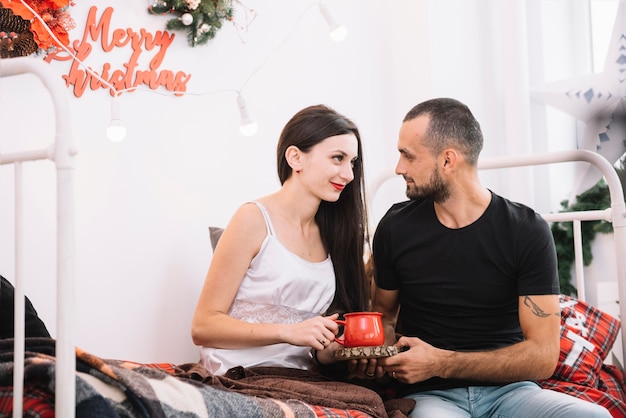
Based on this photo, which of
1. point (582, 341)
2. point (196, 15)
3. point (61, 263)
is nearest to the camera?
point (61, 263)

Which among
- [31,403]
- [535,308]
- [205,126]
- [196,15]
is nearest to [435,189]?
[535,308]

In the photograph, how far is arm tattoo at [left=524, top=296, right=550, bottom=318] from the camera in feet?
5.63

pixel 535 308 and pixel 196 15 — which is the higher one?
pixel 196 15

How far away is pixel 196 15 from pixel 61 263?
1.41 metres

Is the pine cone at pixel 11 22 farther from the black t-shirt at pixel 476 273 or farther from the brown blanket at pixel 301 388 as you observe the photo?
the black t-shirt at pixel 476 273

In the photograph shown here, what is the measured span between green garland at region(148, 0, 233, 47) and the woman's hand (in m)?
1.06

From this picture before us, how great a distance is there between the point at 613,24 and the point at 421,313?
66.8 inches

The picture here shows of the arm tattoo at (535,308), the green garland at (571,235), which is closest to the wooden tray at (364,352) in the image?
the arm tattoo at (535,308)

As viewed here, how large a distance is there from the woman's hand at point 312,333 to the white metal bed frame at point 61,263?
671 mm

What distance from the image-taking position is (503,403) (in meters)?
1.70

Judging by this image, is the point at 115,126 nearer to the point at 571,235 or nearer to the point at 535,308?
the point at 535,308

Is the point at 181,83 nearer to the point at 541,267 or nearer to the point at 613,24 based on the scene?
the point at 541,267

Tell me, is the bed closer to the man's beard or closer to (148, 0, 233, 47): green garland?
the man's beard

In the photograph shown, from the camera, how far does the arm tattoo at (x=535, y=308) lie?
1.72 m
